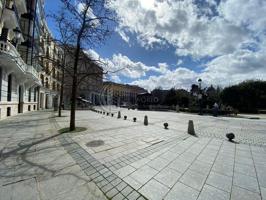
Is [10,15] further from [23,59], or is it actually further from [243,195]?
[243,195]

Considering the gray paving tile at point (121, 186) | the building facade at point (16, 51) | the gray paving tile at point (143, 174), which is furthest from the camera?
the building facade at point (16, 51)

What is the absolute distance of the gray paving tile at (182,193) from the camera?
2.78m

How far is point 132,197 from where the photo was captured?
2793mm

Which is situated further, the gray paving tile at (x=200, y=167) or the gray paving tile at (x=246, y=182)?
the gray paving tile at (x=200, y=167)

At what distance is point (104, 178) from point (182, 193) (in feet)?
5.55

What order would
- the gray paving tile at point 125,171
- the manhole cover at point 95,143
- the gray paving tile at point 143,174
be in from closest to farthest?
the gray paving tile at point 143,174 → the gray paving tile at point 125,171 → the manhole cover at point 95,143

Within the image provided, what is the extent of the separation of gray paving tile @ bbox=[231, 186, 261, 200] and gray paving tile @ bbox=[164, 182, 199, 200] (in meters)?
0.73

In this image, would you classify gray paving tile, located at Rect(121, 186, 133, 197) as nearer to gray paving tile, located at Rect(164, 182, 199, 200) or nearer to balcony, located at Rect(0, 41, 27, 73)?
gray paving tile, located at Rect(164, 182, 199, 200)

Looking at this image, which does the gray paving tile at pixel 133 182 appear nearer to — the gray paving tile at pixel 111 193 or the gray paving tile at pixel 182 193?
the gray paving tile at pixel 111 193

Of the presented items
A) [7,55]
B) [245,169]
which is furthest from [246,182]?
[7,55]

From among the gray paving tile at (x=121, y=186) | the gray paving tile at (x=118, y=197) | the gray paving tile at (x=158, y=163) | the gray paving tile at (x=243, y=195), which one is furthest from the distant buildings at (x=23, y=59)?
the gray paving tile at (x=243, y=195)

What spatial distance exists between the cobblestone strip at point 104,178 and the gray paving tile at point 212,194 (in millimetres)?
1170

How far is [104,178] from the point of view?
3418 mm

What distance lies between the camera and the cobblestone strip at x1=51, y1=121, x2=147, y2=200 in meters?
2.85
